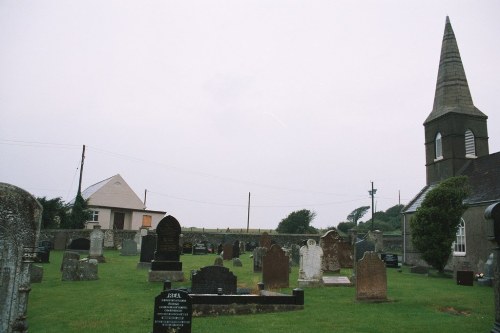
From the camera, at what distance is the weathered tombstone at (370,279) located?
11.1 metres

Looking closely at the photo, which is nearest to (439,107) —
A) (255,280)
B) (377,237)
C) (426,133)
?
(426,133)

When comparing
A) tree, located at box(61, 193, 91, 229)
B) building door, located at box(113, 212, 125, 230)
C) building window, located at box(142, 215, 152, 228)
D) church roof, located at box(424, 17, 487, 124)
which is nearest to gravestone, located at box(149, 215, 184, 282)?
church roof, located at box(424, 17, 487, 124)

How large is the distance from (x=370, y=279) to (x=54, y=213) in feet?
113

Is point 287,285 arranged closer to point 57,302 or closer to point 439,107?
point 57,302

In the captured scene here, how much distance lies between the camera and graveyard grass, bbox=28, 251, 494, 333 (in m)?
7.90

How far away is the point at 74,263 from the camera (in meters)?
14.5

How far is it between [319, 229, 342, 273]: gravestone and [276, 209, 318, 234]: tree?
28.5m

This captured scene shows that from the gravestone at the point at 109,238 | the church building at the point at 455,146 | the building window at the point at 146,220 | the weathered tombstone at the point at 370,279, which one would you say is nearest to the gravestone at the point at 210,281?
the weathered tombstone at the point at 370,279

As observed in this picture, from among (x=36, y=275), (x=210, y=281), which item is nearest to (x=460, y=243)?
(x=210, y=281)

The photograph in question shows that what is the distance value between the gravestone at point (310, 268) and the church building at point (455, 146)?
12875 millimetres

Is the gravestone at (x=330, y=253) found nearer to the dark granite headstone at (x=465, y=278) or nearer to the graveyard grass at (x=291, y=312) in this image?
the dark granite headstone at (x=465, y=278)

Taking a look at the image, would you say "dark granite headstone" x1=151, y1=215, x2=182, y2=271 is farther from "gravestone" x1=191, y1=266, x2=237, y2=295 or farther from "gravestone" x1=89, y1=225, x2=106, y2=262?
"gravestone" x1=89, y1=225, x2=106, y2=262

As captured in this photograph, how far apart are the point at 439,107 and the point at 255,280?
72.3 feet

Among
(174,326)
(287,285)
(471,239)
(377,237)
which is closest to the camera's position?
(174,326)
